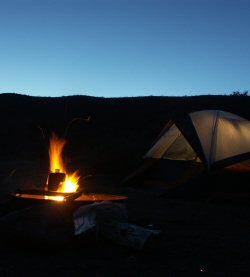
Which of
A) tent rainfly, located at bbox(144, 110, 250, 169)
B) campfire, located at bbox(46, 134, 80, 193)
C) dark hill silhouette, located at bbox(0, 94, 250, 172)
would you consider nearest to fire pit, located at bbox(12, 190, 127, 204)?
campfire, located at bbox(46, 134, 80, 193)

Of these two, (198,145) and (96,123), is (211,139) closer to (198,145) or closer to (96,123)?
(198,145)

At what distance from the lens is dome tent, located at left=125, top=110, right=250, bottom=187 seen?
11727 mm

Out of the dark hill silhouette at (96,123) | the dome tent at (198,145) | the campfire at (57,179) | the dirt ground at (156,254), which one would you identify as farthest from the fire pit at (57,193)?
the dark hill silhouette at (96,123)

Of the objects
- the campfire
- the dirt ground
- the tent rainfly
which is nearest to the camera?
the dirt ground

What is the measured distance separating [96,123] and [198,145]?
17.5 meters

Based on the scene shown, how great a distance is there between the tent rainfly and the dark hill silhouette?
5.07m

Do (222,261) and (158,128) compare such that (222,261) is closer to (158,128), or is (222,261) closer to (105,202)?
(105,202)

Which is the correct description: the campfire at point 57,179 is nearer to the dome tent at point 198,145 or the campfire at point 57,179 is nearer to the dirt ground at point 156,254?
the dirt ground at point 156,254

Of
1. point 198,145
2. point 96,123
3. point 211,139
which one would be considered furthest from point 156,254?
point 96,123

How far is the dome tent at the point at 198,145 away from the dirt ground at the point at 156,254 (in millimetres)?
2617

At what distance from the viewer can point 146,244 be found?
21.5 ft

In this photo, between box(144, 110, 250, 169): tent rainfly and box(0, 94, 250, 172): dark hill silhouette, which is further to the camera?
box(0, 94, 250, 172): dark hill silhouette

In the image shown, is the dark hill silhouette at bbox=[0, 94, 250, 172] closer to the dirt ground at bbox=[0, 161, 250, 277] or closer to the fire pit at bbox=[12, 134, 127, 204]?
the fire pit at bbox=[12, 134, 127, 204]

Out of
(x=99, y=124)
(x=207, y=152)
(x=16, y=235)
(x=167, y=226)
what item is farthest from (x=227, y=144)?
(x=99, y=124)
